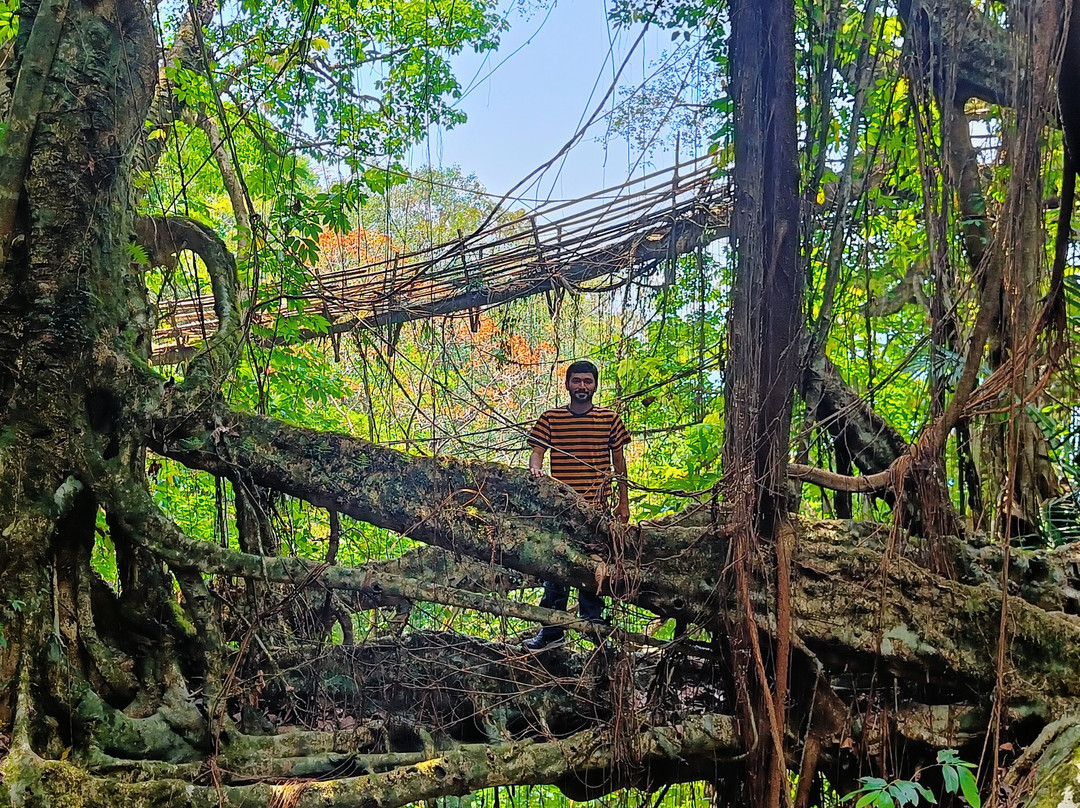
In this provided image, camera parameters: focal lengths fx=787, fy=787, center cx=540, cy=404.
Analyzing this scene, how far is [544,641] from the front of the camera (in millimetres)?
3383

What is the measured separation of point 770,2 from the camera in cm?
221

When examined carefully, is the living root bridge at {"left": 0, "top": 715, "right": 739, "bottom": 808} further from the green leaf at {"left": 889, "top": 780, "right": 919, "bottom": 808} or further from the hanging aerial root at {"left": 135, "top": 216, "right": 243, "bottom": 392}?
the hanging aerial root at {"left": 135, "top": 216, "right": 243, "bottom": 392}

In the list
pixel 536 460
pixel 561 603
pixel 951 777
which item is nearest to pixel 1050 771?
pixel 951 777

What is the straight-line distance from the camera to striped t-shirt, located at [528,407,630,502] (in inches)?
136

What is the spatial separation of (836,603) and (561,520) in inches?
40.9

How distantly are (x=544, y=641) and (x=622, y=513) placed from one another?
70 cm

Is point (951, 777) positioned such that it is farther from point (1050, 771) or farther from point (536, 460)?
point (536, 460)

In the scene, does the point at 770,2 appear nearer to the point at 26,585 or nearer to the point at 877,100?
the point at 877,100

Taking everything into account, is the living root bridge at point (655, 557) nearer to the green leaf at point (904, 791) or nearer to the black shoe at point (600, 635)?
the black shoe at point (600, 635)

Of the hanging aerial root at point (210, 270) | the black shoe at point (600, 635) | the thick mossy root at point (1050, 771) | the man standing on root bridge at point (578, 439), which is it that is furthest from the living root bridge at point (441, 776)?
the hanging aerial root at point (210, 270)

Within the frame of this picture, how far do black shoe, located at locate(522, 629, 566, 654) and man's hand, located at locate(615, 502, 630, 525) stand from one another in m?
0.60

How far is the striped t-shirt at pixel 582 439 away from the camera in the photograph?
11.3 ft

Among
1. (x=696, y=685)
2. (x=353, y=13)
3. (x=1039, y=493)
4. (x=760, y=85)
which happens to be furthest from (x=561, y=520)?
(x=353, y=13)

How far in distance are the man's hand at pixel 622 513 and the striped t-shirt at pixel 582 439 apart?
0.27 metres
